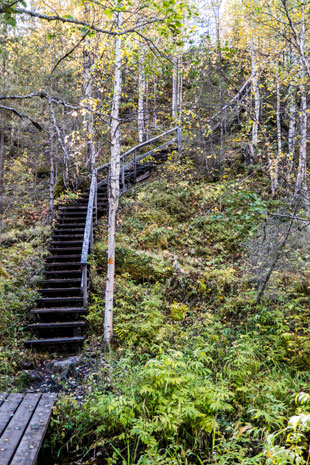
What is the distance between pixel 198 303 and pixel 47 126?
9505 mm

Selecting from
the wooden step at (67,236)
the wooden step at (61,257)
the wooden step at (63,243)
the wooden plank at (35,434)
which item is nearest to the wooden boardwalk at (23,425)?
the wooden plank at (35,434)

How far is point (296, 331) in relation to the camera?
18.8 ft

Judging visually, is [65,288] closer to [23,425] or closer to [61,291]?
[61,291]

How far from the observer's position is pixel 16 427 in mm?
3318

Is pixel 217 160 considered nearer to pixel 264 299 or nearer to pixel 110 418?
pixel 264 299

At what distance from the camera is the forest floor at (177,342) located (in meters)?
3.54

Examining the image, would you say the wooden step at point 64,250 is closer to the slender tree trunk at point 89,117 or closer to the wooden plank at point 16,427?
the slender tree trunk at point 89,117

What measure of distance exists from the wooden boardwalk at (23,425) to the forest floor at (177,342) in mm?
261

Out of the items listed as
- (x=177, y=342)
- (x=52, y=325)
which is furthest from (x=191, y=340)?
(x=52, y=325)

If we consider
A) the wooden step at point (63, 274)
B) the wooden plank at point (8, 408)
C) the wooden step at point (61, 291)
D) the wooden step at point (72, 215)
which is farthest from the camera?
the wooden step at point (72, 215)

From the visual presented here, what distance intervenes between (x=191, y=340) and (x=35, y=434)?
329 centimetres

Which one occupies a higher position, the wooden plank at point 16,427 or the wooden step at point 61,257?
the wooden step at point 61,257

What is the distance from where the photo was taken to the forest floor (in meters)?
3.54

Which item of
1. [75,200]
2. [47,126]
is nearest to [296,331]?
[75,200]
